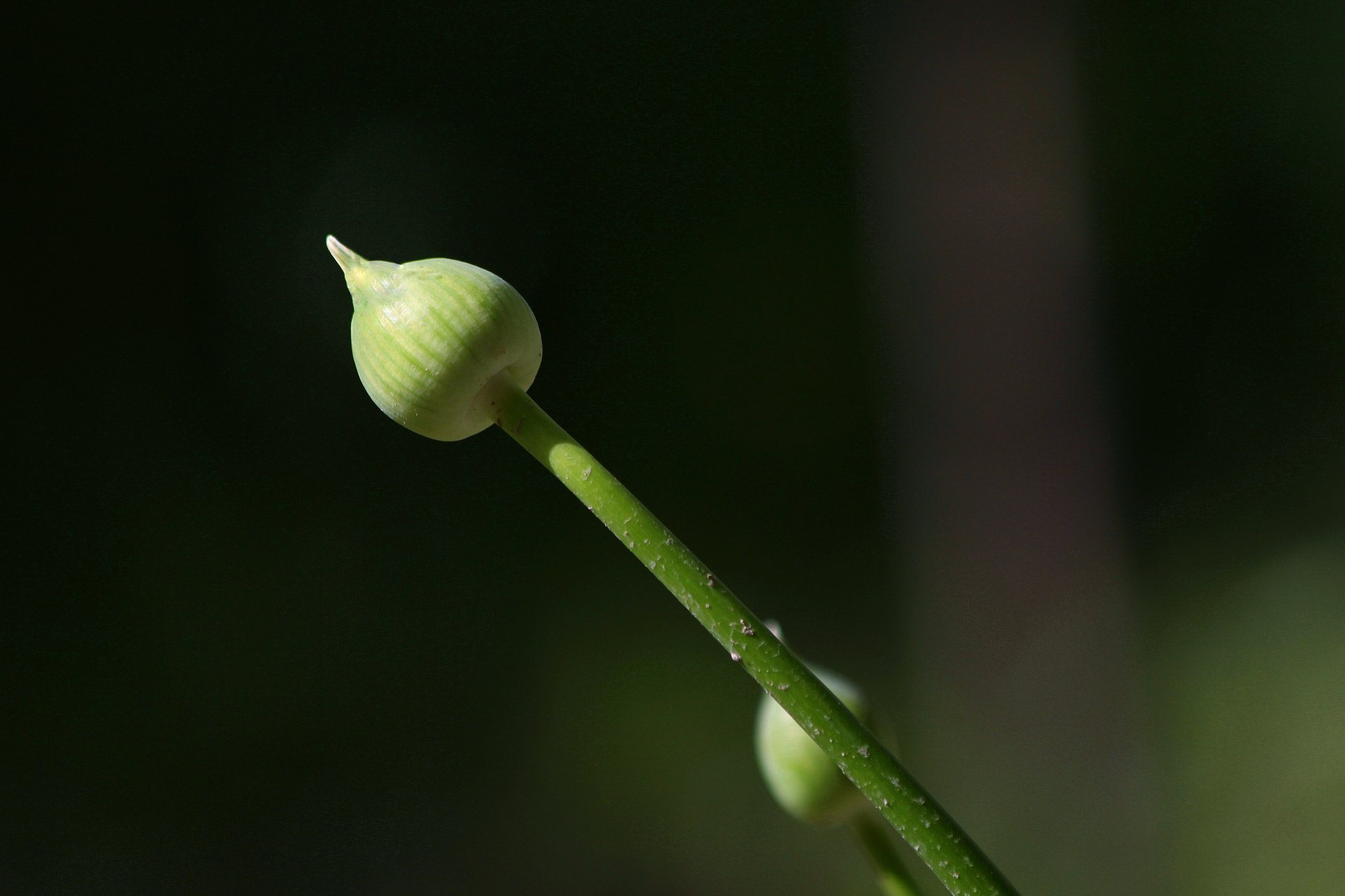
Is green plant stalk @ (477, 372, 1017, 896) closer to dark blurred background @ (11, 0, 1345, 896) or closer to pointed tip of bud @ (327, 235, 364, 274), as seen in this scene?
pointed tip of bud @ (327, 235, 364, 274)

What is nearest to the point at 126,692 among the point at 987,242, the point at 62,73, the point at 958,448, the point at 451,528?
the point at 451,528

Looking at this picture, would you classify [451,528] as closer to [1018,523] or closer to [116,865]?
[116,865]

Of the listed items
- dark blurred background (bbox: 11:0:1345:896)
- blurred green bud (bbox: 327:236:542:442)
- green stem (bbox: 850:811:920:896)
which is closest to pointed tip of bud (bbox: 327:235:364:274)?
blurred green bud (bbox: 327:236:542:442)

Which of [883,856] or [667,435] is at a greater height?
[883,856]

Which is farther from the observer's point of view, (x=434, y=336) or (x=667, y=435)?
(x=667, y=435)

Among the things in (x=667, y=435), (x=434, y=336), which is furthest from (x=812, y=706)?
(x=667, y=435)

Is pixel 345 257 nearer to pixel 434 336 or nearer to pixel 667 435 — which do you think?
pixel 434 336
